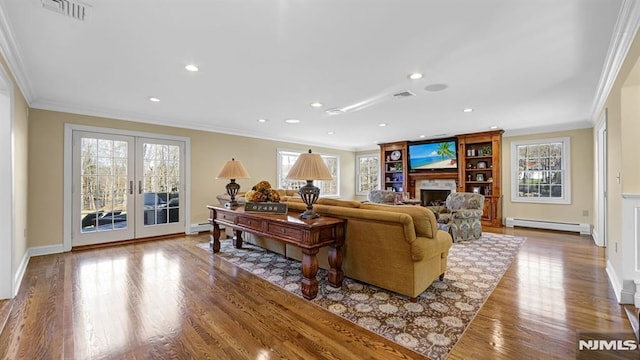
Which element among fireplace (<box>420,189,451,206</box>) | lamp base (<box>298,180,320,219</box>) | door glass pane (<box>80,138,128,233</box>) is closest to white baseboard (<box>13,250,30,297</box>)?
door glass pane (<box>80,138,128,233</box>)

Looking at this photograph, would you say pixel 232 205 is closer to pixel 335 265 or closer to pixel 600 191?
pixel 335 265

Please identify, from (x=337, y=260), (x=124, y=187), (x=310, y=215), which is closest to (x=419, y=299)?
(x=337, y=260)

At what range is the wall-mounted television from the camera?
24.0 ft

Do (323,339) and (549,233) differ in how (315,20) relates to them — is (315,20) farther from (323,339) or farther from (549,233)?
(549,233)

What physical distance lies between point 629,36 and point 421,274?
2.59 m

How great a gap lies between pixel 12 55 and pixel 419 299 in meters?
4.47

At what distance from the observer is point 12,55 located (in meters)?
2.59

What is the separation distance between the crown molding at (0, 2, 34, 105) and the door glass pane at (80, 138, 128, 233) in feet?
4.19

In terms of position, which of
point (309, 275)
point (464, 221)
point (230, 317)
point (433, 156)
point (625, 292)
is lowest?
point (230, 317)

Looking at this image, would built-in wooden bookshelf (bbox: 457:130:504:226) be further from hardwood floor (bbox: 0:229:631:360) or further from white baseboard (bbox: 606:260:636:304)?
white baseboard (bbox: 606:260:636:304)

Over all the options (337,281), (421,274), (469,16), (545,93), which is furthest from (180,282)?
(545,93)

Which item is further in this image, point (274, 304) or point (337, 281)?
point (337, 281)

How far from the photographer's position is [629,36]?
87.4 inches

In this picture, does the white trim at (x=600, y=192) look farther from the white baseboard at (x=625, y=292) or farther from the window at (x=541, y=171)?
the white baseboard at (x=625, y=292)
